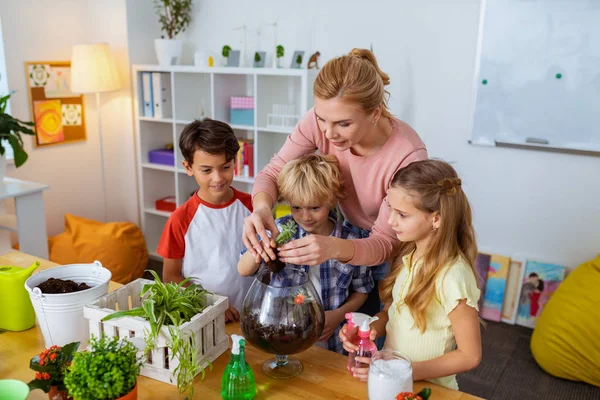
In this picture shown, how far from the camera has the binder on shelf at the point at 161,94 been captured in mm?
3988

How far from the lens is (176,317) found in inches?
50.7

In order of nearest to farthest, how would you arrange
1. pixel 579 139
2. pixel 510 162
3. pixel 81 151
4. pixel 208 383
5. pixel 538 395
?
pixel 208 383 < pixel 538 395 < pixel 579 139 < pixel 510 162 < pixel 81 151

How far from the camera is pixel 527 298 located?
3.33 metres

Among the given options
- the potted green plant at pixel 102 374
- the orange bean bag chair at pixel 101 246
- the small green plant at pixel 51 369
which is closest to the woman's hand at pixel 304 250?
the potted green plant at pixel 102 374

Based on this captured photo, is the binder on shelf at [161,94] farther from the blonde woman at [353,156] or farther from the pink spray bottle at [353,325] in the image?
the pink spray bottle at [353,325]

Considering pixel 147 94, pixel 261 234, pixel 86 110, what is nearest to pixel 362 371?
pixel 261 234

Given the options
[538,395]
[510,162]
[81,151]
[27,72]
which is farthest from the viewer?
[81,151]

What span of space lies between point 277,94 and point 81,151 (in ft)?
5.51

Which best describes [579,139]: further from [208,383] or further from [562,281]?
[208,383]

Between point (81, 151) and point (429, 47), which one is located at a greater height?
point (429, 47)

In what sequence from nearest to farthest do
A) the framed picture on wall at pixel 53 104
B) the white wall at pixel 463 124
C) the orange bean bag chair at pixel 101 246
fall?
1. the white wall at pixel 463 124
2. the orange bean bag chair at pixel 101 246
3. the framed picture on wall at pixel 53 104

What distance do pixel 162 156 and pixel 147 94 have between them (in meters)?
0.49

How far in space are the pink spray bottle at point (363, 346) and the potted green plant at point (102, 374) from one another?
20.8 inches

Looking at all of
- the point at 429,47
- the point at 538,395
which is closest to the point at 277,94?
the point at 429,47
